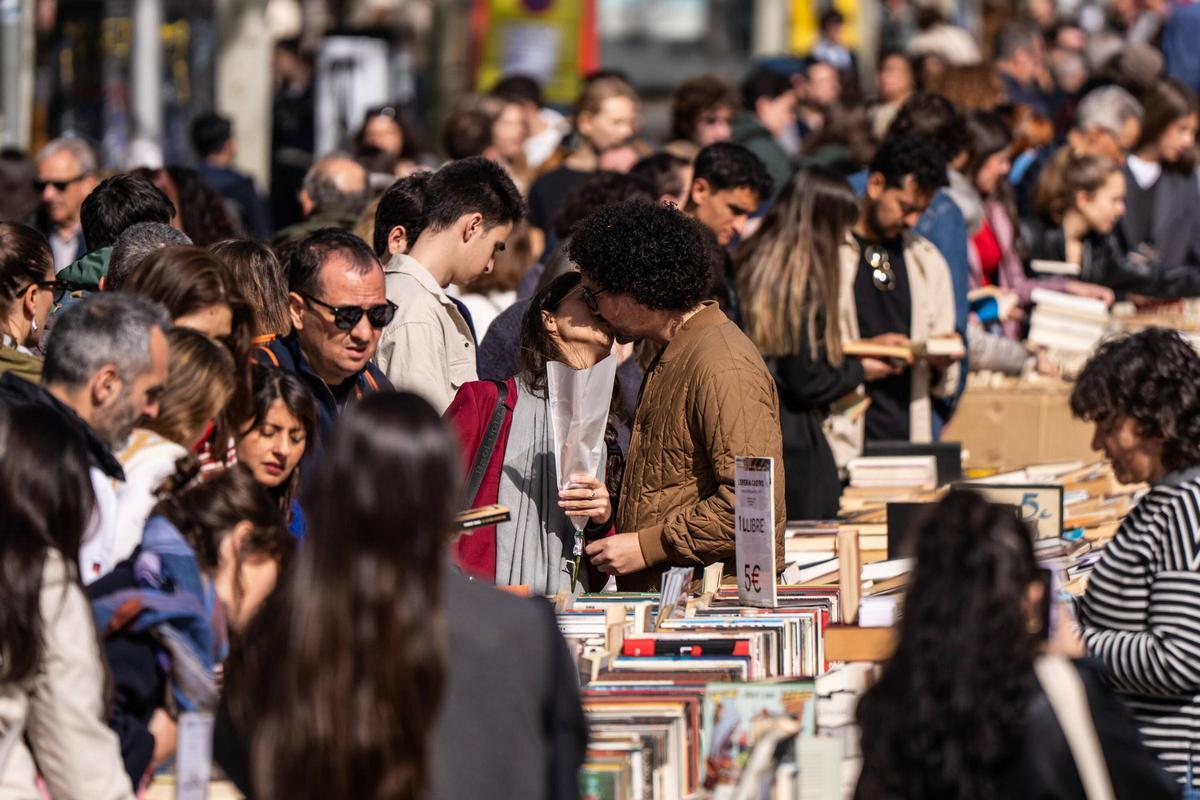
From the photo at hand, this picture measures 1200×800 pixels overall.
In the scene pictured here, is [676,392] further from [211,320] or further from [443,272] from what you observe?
[211,320]

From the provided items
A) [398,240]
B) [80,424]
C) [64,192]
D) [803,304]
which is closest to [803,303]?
[803,304]

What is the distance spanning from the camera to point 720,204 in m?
7.29

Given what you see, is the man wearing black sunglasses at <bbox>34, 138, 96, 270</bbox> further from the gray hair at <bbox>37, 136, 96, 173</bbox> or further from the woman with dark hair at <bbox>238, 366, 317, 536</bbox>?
the woman with dark hair at <bbox>238, 366, 317, 536</bbox>

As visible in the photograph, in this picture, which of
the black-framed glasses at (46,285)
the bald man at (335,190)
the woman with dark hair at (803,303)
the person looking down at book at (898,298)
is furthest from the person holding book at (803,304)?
the black-framed glasses at (46,285)

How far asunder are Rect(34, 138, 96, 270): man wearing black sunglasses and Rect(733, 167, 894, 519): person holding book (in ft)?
A: 10.3

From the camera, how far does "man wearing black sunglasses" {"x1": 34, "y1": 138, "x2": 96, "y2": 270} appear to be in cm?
878

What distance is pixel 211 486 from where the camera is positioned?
4.05 metres

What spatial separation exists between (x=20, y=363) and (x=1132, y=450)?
2.70m

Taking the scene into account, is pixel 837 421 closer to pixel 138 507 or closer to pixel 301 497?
pixel 301 497

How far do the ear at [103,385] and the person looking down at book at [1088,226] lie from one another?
6.81 m

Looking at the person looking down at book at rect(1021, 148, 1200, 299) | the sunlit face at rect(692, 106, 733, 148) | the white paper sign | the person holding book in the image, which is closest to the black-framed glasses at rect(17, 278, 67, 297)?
the white paper sign

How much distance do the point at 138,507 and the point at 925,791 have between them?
184 centimetres

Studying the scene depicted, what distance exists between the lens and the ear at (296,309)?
18.3 feet

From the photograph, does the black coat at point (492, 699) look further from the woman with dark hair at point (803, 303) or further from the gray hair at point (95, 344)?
the woman with dark hair at point (803, 303)
